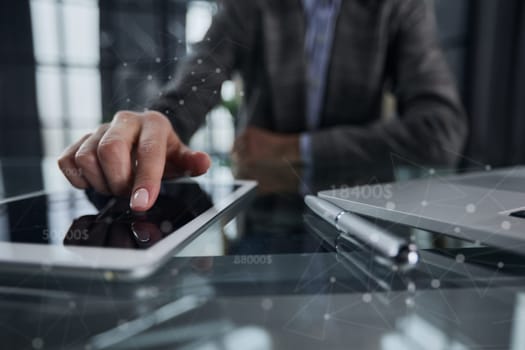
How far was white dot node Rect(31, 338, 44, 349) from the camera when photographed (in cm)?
11

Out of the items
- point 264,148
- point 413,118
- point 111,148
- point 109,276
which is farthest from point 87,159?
point 413,118

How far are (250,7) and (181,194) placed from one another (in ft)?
2.04

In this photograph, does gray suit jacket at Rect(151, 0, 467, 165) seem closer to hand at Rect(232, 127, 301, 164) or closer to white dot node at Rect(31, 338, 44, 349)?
hand at Rect(232, 127, 301, 164)

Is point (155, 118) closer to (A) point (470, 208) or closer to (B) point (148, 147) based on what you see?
(B) point (148, 147)

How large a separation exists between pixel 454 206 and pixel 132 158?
21cm

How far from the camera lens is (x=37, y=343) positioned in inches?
4.5

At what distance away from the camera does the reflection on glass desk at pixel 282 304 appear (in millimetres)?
113

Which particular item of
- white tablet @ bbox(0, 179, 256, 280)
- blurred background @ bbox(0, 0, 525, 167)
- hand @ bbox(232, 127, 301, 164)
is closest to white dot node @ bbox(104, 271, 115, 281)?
white tablet @ bbox(0, 179, 256, 280)

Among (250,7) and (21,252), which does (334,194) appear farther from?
(250,7)

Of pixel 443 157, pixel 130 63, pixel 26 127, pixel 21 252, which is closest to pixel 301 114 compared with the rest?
pixel 443 157

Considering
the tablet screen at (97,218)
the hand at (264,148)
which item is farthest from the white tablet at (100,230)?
the hand at (264,148)

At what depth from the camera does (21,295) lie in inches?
5.3

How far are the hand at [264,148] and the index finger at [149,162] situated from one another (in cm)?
40

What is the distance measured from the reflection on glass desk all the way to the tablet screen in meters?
0.02
